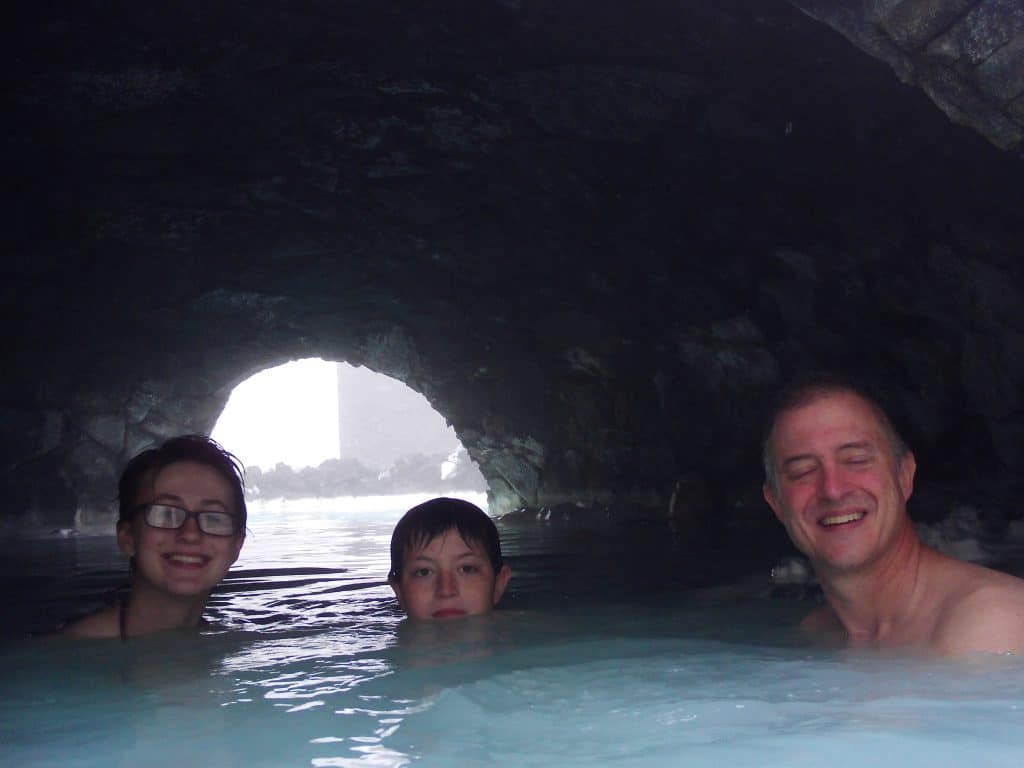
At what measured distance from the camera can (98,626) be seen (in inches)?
137

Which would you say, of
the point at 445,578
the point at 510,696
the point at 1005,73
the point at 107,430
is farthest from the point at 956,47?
the point at 107,430

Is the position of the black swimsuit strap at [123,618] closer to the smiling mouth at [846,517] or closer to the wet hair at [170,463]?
the wet hair at [170,463]

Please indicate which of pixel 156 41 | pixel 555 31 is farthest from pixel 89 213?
pixel 555 31

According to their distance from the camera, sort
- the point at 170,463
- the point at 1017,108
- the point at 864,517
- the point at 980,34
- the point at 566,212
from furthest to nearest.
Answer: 1. the point at 566,212
2. the point at 1017,108
3. the point at 980,34
4. the point at 170,463
5. the point at 864,517

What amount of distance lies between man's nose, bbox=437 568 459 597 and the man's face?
135cm

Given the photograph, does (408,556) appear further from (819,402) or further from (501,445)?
(501,445)

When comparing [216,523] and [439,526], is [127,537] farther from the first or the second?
[439,526]

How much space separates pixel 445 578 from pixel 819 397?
159 cm

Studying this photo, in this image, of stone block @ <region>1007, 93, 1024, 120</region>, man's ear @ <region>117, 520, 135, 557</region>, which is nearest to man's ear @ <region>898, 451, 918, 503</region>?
stone block @ <region>1007, 93, 1024, 120</region>

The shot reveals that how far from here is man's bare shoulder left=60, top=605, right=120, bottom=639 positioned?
347 cm

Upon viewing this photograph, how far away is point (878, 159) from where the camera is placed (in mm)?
6590

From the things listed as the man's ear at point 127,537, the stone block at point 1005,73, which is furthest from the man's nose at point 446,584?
the stone block at point 1005,73

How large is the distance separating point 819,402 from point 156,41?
553 centimetres

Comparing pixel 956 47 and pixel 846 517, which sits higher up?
pixel 956 47
